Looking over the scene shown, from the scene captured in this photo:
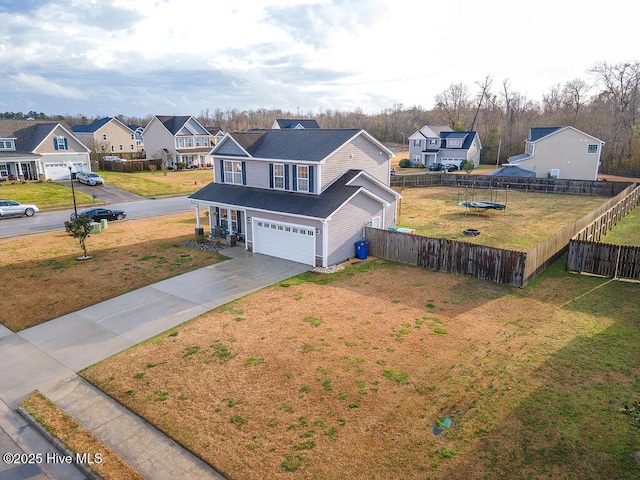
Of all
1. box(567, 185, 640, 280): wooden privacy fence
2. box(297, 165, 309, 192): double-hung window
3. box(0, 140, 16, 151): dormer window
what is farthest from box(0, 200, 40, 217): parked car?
box(567, 185, 640, 280): wooden privacy fence

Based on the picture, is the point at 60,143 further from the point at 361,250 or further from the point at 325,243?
the point at 361,250

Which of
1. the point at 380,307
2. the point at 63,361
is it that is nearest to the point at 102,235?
the point at 63,361

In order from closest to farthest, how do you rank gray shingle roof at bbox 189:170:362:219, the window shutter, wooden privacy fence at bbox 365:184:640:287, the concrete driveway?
the concrete driveway, wooden privacy fence at bbox 365:184:640:287, gray shingle roof at bbox 189:170:362:219, the window shutter

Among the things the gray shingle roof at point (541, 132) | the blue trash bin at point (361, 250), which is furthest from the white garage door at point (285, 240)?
the gray shingle roof at point (541, 132)

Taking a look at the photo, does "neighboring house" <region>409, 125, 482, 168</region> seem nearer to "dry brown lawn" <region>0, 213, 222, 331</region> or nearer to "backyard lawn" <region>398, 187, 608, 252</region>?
"backyard lawn" <region>398, 187, 608, 252</region>

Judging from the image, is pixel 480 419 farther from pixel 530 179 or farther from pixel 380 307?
pixel 530 179
